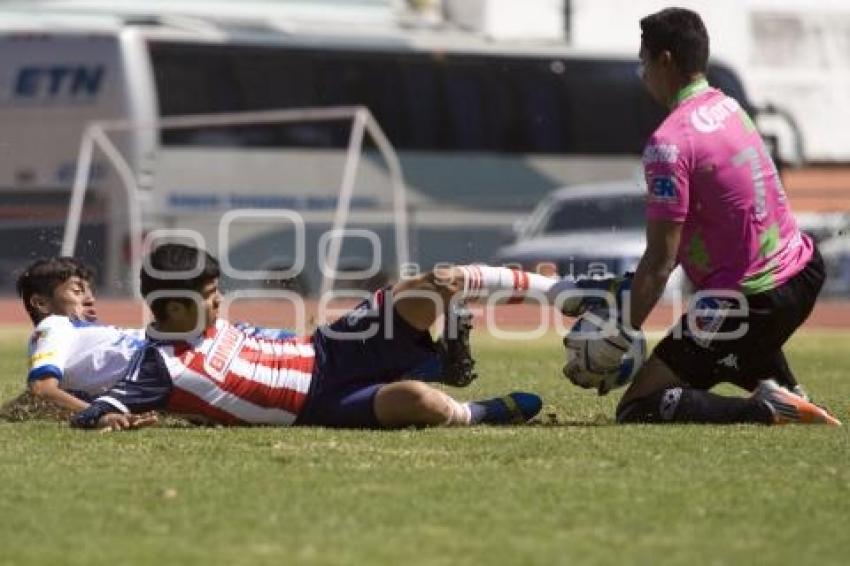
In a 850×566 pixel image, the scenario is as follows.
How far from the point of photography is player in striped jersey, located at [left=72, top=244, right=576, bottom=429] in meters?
9.36

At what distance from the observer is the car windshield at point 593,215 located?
88.2 feet

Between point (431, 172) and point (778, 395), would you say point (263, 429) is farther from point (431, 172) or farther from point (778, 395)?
point (431, 172)

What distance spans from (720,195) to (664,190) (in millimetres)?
318

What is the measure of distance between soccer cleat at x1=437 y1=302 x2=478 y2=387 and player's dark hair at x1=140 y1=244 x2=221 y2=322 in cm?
99

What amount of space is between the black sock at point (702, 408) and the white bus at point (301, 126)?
16.1 meters

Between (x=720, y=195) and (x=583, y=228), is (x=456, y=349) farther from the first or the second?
(x=583, y=228)

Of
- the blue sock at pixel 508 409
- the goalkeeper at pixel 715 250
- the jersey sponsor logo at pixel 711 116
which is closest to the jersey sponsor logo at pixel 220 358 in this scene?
the blue sock at pixel 508 409

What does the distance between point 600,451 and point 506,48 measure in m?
24.0

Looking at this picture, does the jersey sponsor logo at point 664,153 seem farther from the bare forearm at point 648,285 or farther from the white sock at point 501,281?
the white sock at point 501,281

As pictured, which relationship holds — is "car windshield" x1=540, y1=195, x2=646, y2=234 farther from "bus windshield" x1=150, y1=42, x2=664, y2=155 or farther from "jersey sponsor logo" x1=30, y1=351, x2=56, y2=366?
"jersey sponsor logo" x1=30, y1=351, x2=56, y2=366

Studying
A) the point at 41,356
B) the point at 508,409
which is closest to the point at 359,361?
the point at 508,409

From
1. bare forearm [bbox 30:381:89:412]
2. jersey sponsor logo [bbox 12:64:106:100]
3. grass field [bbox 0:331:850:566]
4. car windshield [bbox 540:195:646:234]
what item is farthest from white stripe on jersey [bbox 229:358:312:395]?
jersey sponsor logo [bbox 12:64:106:100]

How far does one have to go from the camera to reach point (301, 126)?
30.3 metres

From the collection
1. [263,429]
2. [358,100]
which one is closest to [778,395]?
[263,429]
